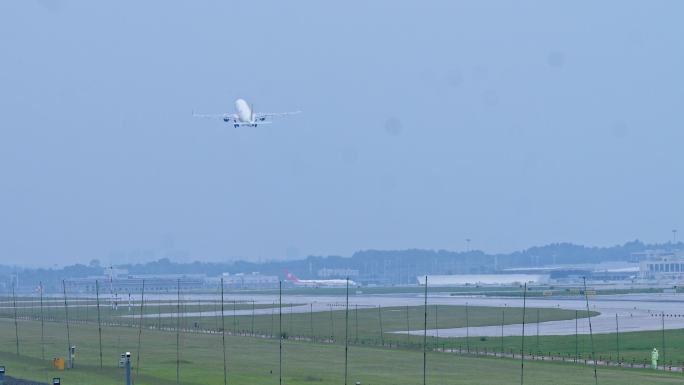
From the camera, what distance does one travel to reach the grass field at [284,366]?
210ft

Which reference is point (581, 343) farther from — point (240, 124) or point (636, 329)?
point (240, 124)

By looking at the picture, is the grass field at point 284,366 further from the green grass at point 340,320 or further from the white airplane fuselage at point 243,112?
the white airplane fuselage at point 243,112

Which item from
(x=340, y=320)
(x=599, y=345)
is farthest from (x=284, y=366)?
(x=340, y=320)

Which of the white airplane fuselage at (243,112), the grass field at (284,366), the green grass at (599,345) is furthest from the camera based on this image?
the white airplane fuselage at (243,112)

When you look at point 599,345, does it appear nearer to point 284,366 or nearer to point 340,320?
point 284,366

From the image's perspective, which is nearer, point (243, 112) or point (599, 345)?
point (599, 345)

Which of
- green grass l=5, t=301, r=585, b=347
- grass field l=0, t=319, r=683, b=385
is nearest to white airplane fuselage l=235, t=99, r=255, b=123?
green grass l=5, t=301, r=585, b=347

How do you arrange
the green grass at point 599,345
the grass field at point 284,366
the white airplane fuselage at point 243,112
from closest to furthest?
1. the grass field at point 284,366
2. the green grass at point 599,345
3. the white airplane fuselage at point 243,112

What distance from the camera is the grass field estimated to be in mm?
63875

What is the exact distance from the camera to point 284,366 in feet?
237

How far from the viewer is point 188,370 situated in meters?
70.2

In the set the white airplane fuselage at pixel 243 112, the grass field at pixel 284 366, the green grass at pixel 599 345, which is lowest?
the grass field at pixel 284 366

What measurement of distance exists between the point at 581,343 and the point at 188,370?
31618 mm

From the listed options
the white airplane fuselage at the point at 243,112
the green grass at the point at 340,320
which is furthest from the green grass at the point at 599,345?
the white airplane fuselage at the point at 243,112
